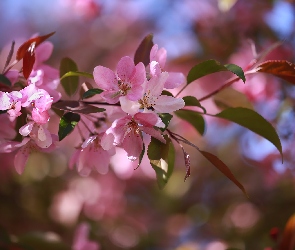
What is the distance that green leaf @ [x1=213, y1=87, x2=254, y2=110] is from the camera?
107cm

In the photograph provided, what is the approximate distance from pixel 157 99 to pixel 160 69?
0.16 feet

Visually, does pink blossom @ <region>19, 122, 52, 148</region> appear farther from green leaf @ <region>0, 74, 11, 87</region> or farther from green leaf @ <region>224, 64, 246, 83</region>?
green leaf @ <region>224, 64, 246, 83</region>

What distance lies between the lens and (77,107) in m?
0.81

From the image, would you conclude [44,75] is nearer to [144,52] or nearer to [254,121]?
[144,52]

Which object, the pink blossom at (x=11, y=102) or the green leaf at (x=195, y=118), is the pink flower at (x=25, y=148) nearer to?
the pink blossom at (x=11, y=102)

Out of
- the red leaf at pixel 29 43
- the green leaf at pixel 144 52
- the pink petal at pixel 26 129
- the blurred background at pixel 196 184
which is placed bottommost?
the pink petal at pixel 26 129

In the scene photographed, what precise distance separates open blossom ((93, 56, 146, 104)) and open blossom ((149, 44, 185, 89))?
20 mm

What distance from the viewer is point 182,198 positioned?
7.69 feet

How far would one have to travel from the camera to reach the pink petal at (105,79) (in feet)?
2.55

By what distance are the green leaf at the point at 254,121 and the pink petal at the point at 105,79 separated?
22 centimetres

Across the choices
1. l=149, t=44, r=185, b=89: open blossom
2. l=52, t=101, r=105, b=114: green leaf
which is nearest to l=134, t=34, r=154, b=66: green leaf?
l=149, t=44, r=185, b=89: open blossom

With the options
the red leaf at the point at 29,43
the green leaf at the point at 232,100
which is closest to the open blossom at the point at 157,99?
the red leaf at the point at 29,43

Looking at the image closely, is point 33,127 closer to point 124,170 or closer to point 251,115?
point 251,115

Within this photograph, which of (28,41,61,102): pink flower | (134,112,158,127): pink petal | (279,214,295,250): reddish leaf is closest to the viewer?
(134,112,158,127): pink petal
